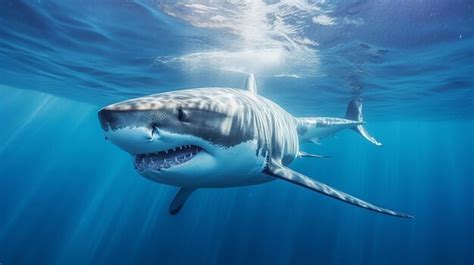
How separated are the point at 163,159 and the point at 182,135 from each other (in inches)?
16.1

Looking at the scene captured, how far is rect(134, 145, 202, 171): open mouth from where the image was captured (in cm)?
307

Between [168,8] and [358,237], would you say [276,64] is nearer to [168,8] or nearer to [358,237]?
[168,8]

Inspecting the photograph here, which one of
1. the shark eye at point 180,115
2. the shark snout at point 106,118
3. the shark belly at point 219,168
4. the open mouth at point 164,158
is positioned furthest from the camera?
the shark belly at point 219,168

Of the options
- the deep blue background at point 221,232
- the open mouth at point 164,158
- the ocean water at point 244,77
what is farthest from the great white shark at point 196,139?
the deep blue background at point 221,232

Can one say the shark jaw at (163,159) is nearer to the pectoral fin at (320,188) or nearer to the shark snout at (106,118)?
the shark snout at (106,118)

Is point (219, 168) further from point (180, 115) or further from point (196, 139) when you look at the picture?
point (180, 115)

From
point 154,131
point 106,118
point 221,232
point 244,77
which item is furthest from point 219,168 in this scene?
point 221,232

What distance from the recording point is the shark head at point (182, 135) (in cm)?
259

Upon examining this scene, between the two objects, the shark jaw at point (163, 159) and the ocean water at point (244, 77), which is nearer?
the shark jaw at point (163, 159)

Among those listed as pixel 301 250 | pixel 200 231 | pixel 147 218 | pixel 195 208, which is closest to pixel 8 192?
pixel 147 218

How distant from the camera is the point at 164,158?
313 cm

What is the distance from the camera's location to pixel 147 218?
31.6m

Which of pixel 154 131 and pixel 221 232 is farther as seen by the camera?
pixel 221 232

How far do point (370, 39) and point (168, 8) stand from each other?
7.31 meters
